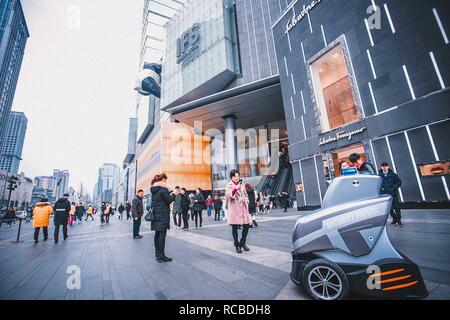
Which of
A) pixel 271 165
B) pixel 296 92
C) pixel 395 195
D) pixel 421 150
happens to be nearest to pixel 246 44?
pixel 296 92

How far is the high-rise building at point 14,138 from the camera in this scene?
158375mm

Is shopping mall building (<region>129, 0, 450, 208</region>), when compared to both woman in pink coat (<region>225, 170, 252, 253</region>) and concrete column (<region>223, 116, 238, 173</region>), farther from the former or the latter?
woman in pink coat (<region>225, 170, 252, 253</region>)

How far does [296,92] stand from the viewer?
696 inches

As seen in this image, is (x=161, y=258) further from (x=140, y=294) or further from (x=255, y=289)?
(x=255, y=289)

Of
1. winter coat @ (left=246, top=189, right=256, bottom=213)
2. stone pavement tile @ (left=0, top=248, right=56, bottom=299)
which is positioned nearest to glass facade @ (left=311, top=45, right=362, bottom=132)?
winter coat @ (left=246, top=189, right=256, bottom=213)

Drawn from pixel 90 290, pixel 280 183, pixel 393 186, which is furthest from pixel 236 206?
pixel 280 183

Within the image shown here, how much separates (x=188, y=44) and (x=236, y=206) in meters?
37.6

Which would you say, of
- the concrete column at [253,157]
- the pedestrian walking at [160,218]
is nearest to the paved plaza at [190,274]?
the pedestrian walking at [160,218]

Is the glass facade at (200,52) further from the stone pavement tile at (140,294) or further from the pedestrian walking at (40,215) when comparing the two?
the stone pavement tile at (140,294)

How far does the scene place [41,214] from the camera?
8070 mm

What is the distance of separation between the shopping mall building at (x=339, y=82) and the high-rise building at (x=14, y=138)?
202 metres

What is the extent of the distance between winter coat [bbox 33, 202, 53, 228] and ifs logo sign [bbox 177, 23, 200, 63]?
3171 cm
